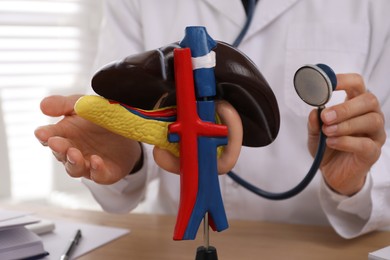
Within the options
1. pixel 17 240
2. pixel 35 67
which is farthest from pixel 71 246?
pixel 35 67

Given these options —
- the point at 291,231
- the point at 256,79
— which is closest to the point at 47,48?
the point at 291,231

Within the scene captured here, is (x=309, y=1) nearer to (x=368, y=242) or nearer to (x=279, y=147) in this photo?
(x=279, y=147)

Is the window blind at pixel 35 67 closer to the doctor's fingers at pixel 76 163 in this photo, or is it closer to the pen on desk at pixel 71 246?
the pen on desk at pixel 71 246

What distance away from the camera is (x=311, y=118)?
67cm

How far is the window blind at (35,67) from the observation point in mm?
1584

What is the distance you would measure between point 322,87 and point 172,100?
16 cm

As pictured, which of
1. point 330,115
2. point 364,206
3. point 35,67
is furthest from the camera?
point 35,67

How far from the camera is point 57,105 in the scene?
2.10ft

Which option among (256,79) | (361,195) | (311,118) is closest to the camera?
(256,79)

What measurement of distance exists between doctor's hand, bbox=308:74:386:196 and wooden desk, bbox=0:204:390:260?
10cm

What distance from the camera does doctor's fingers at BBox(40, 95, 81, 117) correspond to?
0.64 meters

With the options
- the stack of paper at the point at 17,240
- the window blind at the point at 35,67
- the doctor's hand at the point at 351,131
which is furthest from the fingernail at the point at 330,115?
the window blind at the point at 35,67

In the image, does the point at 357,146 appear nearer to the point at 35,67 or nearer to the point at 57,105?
the point at 57,105

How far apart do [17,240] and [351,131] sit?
17.2 inches
